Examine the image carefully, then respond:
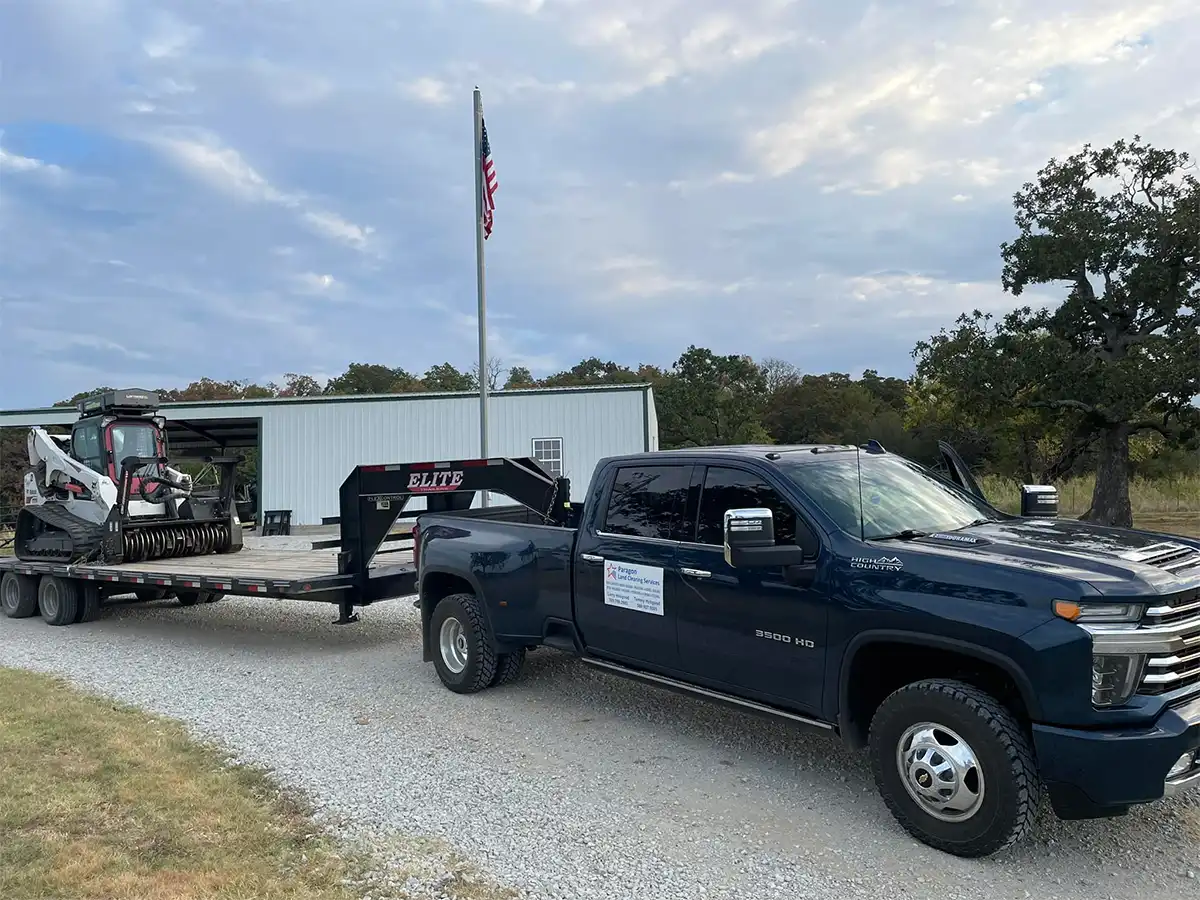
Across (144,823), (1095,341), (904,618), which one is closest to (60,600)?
(144,823)

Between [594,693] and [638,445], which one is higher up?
[638,445]

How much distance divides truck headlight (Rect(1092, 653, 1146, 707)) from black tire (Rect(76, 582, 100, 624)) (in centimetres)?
1118

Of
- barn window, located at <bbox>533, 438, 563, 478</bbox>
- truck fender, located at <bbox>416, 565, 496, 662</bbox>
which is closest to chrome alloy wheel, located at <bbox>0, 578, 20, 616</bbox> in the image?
truck fender, located at <bbox>416, 565, 496, 662</bbox>

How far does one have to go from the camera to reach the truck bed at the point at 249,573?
8.36 m

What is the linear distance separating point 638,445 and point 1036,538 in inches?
802

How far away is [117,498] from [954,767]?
1059 centimetres

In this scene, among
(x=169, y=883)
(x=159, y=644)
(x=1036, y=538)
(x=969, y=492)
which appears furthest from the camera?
(x=159, y=644)

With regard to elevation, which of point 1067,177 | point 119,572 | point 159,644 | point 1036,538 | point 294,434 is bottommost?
point 159,644

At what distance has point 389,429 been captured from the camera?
26.8 metres

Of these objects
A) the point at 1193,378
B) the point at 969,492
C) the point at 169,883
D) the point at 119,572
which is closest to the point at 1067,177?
the point at 1193,378

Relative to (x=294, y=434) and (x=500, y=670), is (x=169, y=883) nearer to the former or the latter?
(x=500, y=670)

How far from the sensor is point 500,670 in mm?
6918

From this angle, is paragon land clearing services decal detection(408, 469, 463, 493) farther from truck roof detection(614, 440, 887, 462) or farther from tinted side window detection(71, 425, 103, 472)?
tinted side window detection(71, 425, 103, 472)

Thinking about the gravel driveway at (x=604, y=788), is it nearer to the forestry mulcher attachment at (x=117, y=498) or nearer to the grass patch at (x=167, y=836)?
the grass patch at (x=167, y=836)
